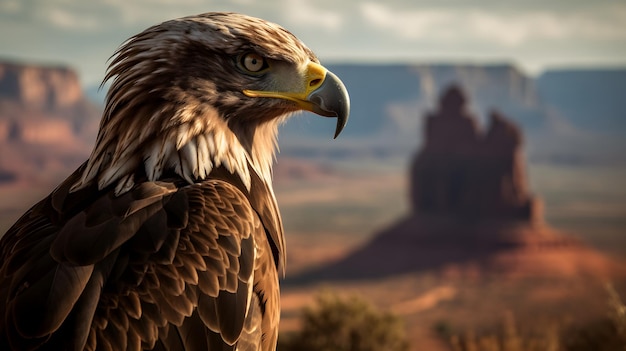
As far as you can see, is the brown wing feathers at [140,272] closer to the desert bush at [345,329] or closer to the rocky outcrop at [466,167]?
the desert bush at [345,329]

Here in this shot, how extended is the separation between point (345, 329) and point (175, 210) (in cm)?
1452

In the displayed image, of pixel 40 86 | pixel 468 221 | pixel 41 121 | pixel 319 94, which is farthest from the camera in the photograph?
pixel 40 86

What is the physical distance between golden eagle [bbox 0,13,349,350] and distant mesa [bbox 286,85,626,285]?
56.2 meters

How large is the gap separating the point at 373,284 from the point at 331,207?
1366 inches

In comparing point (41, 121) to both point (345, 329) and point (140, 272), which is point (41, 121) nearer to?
point (345, 329)

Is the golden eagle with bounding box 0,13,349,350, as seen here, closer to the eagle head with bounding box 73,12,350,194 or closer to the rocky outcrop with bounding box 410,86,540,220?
the eagle head with bounding box 73,12,350,194

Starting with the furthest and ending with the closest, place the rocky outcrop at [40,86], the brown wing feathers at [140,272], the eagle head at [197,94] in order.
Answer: the rocky outcrop at [40,86] → the eagle head at [197,94] → the brown wing feathers at [140,272]

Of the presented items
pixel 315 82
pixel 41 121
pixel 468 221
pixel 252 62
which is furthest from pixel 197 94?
pixel 41 121

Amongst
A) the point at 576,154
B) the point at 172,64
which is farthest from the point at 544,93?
the point at 172,64

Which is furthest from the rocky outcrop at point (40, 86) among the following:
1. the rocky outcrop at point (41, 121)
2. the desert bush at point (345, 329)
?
the desert bush at point (345, 329)

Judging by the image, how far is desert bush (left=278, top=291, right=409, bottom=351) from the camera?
16.0 metres

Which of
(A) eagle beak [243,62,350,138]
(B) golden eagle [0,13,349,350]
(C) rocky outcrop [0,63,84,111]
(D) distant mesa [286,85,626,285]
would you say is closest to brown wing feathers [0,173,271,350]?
(B) golden eagle [0,13,349,350]

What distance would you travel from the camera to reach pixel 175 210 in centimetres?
265

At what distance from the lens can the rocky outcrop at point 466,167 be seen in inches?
2363
